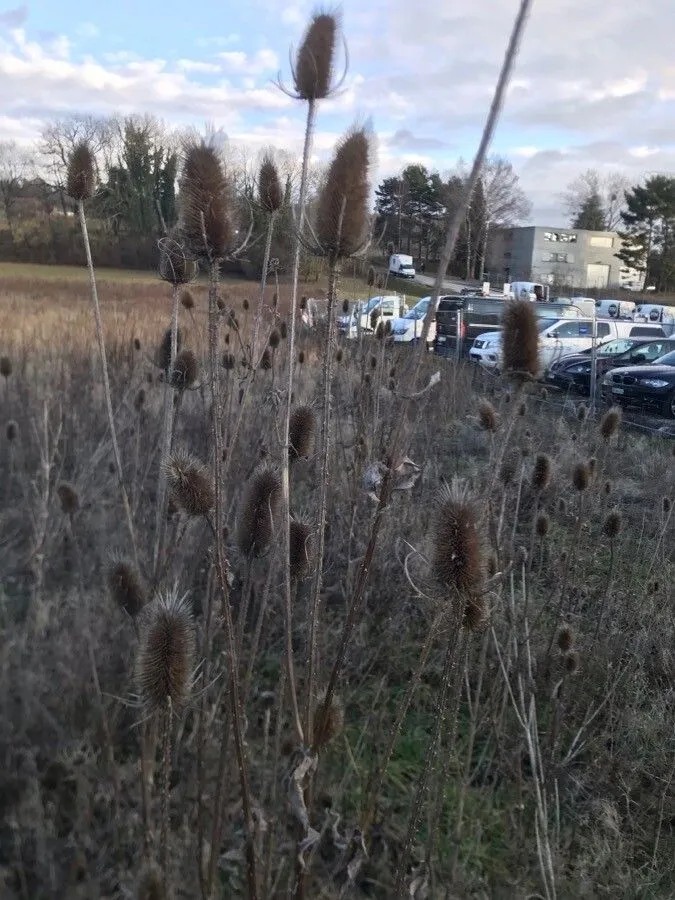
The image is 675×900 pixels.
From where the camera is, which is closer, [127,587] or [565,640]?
[127,587]

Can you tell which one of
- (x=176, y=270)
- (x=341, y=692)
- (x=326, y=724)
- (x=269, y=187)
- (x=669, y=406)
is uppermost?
(x=269, y=187)

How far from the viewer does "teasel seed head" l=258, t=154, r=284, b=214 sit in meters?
2.10

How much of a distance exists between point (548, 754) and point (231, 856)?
4.96 feet

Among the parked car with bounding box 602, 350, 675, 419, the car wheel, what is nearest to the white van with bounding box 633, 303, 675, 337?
the parked car with bounding box 602, 350, 675, 419

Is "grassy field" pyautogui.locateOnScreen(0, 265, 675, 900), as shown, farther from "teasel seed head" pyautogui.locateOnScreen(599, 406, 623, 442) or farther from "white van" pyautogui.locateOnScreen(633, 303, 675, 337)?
"white van" pyautogui.locateOnScreen(633, 303, 675, 337)

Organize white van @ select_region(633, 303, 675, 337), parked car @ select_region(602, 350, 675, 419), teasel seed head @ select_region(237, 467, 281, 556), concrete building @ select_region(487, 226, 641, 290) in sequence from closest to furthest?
teasel seed head @ select_region(237, 467, 281, 556), parked car @ select_region(602, 350, 675, 419), white van @ select_region(633, 303, 675, 337), concrete building @ select_region(487, 226, 641, 290)

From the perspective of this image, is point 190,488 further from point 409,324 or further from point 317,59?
point 409,324

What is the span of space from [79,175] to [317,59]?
1090mm

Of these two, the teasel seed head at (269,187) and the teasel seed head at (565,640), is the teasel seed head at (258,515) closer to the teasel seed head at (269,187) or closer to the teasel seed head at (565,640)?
the teasel seed head at (269,187)

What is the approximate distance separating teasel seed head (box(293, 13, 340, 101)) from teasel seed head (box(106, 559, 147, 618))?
1.26m

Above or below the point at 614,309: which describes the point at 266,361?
below

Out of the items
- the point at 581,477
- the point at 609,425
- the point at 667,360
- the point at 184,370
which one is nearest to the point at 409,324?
the point at 667,360

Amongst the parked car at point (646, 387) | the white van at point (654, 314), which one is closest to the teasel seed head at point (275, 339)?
the parked car at point (646, 387)

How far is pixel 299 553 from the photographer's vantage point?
6.43ft
